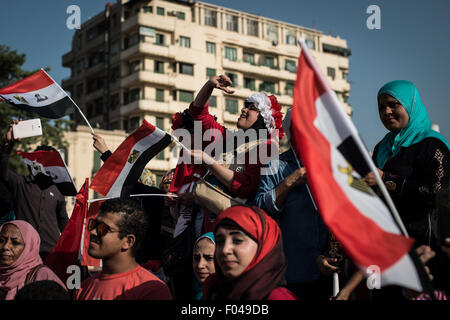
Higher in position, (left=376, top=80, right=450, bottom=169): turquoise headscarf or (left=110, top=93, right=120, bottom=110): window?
(left=110, top=93, right=120, bottom=110): window

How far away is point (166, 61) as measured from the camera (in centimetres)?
4625

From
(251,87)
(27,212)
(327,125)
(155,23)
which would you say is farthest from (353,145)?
(251,87)

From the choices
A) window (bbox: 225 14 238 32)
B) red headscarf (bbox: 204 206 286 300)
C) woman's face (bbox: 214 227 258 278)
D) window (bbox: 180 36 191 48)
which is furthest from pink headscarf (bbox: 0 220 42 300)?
window (bbox: 225 14 238 32)

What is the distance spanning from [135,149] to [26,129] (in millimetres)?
1318

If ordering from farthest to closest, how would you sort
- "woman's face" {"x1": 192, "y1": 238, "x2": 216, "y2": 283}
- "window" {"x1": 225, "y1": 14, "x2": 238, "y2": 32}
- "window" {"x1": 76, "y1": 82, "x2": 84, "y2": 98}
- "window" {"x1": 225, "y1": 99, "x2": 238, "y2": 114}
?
"window" {"x1": 76, "y1": 82, "x2": 84, "y2": 98}, "window" {"x1": 225, "y1": 14, "x2": 238, "y2": 32}, "window" {"x1": 225, "y1": 99, "x2": 238, "y2": 114}, "woman's face" {"x1": 192, "y1": 238, "x2": 216, "y2": 283}

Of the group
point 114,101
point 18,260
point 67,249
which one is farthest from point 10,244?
point 114,101

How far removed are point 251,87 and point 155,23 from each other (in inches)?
440

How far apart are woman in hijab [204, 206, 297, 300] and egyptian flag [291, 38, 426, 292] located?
24.9 inches

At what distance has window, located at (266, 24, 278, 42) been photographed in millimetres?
52634

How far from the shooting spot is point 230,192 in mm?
4207

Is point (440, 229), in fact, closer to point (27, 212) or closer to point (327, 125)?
point (327, 125)

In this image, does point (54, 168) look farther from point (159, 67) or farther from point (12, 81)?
point (159, 67)

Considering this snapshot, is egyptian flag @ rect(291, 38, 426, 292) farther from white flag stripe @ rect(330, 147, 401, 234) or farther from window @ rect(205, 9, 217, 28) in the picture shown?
window @ rect(205, 9, 217, 28)
